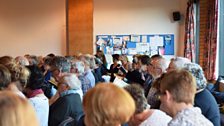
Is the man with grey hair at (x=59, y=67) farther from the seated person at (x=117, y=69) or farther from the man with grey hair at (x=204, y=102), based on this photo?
the seated person at (x=117, y=69)

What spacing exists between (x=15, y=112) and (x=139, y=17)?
9.31m

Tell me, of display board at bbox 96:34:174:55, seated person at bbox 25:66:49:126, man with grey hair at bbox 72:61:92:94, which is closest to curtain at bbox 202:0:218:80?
display board at bbox 96:34:174:55

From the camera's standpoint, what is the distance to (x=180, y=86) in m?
2.54

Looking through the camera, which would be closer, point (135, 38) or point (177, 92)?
point (177, 92)

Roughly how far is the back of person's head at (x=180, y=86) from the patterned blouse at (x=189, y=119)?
0.56 ft

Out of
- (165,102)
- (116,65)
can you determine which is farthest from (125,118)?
(116,65)

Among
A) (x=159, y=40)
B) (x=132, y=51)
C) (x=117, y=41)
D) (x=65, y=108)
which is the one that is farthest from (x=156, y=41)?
(x=65, y=108)

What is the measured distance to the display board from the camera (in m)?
10.4

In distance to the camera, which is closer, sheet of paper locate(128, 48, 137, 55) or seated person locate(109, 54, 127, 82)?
seated person locate(109, 54, 127, 82)

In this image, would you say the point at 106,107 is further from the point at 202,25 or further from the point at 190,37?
the point at 190,37

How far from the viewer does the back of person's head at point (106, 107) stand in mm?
1780

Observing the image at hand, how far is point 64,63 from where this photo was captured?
4660 millimetres

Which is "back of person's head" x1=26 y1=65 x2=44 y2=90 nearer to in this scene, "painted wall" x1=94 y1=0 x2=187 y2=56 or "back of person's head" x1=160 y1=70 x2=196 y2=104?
"back of person's head" x1=160 y1=70 x2=196 y2=104

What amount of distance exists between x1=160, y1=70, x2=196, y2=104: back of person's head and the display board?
7.79 meters
